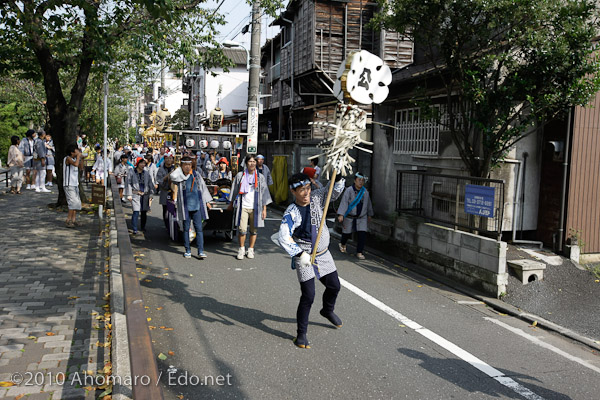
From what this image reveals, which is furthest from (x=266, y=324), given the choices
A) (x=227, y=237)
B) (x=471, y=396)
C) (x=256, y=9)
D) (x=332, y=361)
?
(x=256, y=9)

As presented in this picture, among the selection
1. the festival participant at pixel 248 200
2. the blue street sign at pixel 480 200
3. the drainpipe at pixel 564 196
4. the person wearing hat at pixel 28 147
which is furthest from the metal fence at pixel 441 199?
the person wearing hat at pixel 28 147

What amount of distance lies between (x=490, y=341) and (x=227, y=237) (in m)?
7.16

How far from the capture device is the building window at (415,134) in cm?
1178

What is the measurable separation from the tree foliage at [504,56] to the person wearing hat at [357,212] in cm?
227

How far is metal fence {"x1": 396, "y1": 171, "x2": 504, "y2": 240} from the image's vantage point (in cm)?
928

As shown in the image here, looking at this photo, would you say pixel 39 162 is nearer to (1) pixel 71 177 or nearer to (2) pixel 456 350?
(1) pixel 71 177

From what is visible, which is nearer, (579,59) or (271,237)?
(579,59)

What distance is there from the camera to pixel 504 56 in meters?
8.59

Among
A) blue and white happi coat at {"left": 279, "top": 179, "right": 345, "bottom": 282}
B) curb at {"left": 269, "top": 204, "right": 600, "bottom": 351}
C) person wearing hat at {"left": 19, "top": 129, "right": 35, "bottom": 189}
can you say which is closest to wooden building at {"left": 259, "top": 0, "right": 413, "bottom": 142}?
person wearing hat at {"left": 19, "top": 129, "right": 35, "bottom": 189}

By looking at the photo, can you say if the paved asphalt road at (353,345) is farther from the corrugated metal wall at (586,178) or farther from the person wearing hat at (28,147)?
the person wearing hat at (28,147)

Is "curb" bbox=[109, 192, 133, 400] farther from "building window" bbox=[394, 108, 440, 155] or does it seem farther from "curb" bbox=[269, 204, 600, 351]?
"building window" bbox=[394, 108, 440, 155]

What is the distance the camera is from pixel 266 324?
642 cm

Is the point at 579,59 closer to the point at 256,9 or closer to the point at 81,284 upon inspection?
the point at 81,284

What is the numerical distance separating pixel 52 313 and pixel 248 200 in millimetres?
4580
